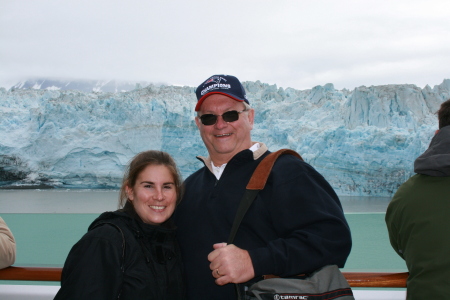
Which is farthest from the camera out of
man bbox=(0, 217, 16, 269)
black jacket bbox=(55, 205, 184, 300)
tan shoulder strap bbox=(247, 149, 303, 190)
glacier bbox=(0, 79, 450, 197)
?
glacier bbox=(0, 79, 450, 197)

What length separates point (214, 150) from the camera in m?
1.07

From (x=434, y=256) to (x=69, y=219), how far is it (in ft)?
10.4

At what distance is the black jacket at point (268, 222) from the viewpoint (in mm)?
768

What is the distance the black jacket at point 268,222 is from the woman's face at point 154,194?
0.26ft

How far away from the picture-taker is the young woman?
0.73 meters

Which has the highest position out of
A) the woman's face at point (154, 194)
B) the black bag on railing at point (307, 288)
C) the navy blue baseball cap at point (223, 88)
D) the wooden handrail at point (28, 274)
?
the navy blue baseball cap at point (223, 88)

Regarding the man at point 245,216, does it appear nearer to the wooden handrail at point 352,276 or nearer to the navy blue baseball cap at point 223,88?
the navy blue baseball cap at point 223,88

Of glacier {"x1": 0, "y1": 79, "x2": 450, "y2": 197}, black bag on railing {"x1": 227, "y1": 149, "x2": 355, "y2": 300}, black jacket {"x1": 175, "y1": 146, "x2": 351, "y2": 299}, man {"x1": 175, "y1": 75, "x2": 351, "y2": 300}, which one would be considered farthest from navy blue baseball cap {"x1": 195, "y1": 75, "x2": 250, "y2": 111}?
glacier {"x1": 0, "y1": 79, "x2": 450, "y2": 197}

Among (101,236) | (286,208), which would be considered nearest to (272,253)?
(286,208)

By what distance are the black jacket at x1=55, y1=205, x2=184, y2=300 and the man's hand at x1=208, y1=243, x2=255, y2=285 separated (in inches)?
6.6

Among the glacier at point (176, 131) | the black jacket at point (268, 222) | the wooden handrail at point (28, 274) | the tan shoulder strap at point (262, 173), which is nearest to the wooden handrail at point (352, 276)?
the wooden handrail at point (28, 274)

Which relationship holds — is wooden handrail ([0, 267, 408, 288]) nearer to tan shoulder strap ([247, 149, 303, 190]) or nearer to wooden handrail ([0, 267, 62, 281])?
wooden handrail ([0, 267, 62, 281])

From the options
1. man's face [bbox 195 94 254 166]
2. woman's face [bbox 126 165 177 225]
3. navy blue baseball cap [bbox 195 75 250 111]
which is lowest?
woman's face [bbox 126 165 177 225]

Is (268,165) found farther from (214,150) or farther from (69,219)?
(69,219)
